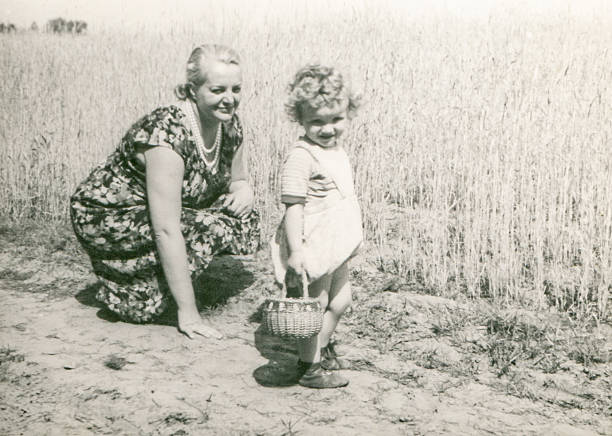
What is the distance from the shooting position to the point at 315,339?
7.80 feet

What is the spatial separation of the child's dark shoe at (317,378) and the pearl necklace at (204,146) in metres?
1.14

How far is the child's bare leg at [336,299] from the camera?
2467 mm

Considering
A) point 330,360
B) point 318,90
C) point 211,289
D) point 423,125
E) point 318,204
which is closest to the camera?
point 318,90

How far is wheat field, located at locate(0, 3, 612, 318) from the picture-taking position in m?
3.51

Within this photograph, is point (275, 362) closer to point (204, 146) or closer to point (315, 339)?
point (315, 339)

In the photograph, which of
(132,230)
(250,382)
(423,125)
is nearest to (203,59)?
(132,230)

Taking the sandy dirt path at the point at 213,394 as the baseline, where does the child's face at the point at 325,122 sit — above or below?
above

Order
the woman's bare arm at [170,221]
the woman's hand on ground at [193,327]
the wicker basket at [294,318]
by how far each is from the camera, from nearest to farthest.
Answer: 1. the wicker basket at [294,318]
2. the woman's bare arm at [170,221]
3. the woman's hand on ground at [193,327]

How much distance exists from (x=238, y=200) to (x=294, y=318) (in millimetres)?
1262

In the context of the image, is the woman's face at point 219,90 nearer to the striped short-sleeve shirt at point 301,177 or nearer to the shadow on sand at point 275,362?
the striped short-sleeve shirt at point 301,177

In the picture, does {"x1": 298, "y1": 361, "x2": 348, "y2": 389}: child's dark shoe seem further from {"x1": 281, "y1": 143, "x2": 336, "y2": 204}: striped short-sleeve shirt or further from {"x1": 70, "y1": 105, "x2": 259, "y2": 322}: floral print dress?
{"x1": 70, "y1": 105, "x2": 259, "y2": 322}: floral print dress

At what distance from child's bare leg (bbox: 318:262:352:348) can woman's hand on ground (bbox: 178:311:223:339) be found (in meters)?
0.63

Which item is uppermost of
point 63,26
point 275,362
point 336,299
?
point 63,26

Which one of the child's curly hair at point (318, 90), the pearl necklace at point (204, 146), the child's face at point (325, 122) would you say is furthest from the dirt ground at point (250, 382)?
the child's curly hair at point (318, 90)
